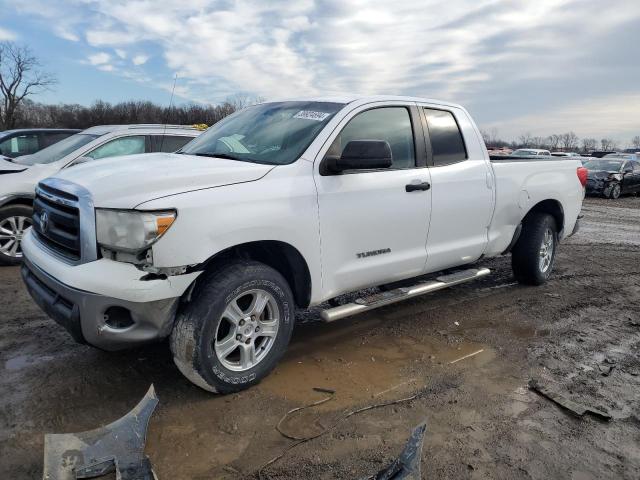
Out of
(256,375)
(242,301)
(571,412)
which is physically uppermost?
(242,301)

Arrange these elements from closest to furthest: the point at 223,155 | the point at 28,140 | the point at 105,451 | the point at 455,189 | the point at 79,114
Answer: the point at 105,451
the point at 223,155
the point at 455,189
the point at 28,140
the point at 79,114

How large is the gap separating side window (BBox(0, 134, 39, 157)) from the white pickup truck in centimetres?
612

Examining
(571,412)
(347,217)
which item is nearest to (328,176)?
(347,217)

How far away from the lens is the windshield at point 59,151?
7.05 metres

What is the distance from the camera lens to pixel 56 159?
6.97 meters

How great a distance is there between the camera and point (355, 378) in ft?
12.1

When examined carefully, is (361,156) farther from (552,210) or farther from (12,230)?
(12,230)

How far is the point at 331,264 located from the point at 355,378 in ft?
2.73

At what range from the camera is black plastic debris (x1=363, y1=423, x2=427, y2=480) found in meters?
2.40

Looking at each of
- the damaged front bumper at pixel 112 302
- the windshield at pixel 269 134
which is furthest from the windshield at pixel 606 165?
the damaged front bumper at pixel 112 302

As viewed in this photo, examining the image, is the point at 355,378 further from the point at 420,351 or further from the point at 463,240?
the point at 463,240

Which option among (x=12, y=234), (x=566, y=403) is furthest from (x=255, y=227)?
(x=12, y=234)

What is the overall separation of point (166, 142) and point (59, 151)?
56.9 inches

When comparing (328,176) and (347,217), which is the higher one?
(328,176)
